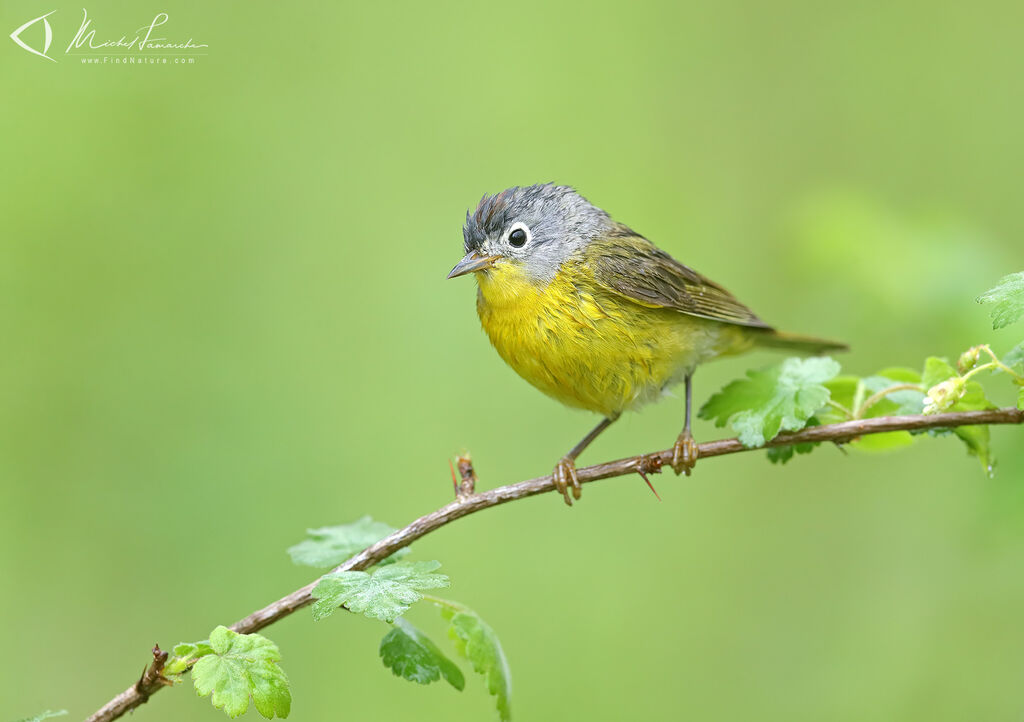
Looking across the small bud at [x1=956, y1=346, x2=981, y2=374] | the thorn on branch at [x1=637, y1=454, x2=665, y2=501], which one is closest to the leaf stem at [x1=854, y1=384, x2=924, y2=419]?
the small bud at [x1=956, y1=346, x2=981, y2=374]

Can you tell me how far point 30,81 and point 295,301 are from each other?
2.40m

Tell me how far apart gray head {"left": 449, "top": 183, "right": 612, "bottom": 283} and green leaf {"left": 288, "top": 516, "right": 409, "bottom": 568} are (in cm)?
182

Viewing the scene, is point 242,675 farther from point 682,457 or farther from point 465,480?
point 682,457

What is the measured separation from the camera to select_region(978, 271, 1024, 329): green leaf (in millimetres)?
2459

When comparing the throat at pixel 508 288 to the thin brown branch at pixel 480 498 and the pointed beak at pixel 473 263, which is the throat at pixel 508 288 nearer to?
the pointed beak at pixel 473 263

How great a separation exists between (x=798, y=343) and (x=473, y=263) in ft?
6.42

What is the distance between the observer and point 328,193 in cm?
816

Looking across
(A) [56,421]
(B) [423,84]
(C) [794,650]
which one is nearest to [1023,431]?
(C) [794,650]

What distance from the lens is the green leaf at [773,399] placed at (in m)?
3.11

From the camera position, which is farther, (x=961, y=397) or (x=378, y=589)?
(x=961, y=397)

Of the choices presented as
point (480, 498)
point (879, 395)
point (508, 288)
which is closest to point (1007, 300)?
point (879, 395)

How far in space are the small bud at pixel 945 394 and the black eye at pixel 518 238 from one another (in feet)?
8.38
